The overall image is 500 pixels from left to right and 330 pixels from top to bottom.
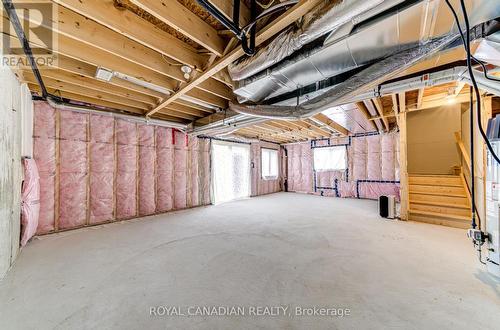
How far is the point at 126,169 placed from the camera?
4.04m

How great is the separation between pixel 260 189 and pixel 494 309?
6.32m

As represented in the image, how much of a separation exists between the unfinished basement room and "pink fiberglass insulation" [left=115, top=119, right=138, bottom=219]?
1.1 inches

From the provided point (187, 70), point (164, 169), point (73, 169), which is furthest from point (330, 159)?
point (73, 169)

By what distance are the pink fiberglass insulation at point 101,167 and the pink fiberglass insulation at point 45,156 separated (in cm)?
52

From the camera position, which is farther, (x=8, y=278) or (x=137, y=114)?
(x=137, y=114)

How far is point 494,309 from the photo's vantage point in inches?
55.9

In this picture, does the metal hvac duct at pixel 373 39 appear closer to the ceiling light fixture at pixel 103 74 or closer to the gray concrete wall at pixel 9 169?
the ceiling light fixture at pixel 103 74

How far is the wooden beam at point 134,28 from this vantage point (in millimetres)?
1444

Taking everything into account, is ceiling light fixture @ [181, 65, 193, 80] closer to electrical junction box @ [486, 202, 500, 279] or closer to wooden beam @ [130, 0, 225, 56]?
wooden beam @ [130, 0, 225, 56]

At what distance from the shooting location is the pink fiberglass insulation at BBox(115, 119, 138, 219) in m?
3.95

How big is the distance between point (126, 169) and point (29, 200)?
1.50 metres

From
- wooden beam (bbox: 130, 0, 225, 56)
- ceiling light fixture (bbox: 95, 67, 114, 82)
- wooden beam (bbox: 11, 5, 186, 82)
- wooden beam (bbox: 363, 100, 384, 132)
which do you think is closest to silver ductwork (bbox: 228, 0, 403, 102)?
wooden beam (bbox: 130, 0, 225, 56)

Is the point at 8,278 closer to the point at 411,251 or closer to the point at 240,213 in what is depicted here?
the point at 240,213

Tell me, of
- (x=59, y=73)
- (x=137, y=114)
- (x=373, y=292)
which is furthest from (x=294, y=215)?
(x=59, y=73)
